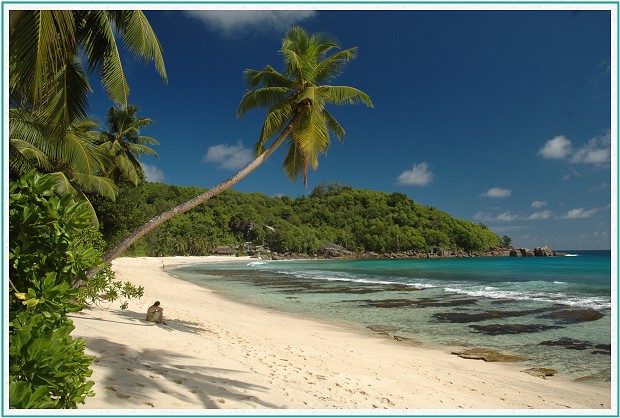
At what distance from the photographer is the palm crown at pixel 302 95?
8.90 metres

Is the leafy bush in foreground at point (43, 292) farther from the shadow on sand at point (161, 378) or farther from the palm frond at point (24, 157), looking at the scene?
the palm frond at point (24, 157)

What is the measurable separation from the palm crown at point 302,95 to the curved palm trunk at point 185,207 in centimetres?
44

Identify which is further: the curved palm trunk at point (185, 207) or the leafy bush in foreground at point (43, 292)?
the curved palm trunk at point (185, 207)

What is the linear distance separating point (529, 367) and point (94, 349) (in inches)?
329

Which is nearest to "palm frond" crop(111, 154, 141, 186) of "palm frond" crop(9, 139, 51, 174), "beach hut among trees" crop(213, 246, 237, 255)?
"palm frond" crop(9, 139, 51, 174)

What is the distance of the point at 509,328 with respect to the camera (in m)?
12.1

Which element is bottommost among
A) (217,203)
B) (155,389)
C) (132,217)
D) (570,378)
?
(570,378)

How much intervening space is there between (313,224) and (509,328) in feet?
345

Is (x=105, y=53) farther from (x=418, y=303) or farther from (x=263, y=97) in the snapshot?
(x=418, y=303)

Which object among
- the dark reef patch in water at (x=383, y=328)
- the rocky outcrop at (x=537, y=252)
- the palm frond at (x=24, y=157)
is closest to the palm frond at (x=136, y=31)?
the palm frond at (x=24, y=157)

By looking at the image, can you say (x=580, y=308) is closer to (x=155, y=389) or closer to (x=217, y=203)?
(x=155, y=389)

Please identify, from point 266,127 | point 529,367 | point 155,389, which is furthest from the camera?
point 266,127

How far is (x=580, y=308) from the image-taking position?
16172 millimetres

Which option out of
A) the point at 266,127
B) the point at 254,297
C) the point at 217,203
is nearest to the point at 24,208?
the point at 266,127
